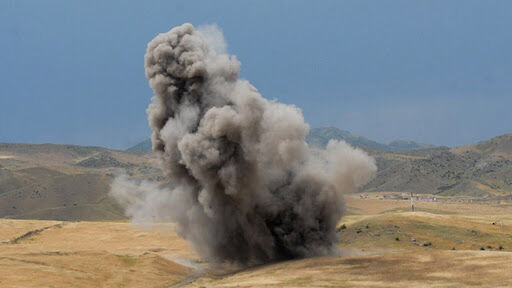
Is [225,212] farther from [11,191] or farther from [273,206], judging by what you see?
[11,191]

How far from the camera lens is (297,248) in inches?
2430

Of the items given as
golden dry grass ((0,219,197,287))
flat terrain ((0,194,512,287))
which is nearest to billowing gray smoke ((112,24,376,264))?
flat terrain ((0,194,512,287))

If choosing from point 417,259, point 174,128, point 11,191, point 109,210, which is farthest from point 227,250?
point 11,191

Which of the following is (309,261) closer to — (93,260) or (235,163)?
(235,163)

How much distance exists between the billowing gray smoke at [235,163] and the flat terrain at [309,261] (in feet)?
13.4

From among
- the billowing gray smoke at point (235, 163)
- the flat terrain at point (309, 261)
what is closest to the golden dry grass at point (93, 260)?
the flat terrain at point (309, 261)

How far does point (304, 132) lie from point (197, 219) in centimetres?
1731

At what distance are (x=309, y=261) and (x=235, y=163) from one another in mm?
13603

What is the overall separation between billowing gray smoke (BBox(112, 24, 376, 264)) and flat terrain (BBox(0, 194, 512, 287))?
4.08m

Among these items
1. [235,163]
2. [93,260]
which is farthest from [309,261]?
[93,260]

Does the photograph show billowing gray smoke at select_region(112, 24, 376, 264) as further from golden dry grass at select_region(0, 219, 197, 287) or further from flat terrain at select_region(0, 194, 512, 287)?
golden dry grass at select_region(0, 219, 197, 287)

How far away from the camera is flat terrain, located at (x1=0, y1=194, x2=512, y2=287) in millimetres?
46938

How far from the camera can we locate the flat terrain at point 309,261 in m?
46.9

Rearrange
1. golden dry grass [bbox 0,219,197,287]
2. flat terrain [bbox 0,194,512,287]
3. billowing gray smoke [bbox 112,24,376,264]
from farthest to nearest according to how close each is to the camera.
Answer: billowing gray smoke [bbox 112,24,376,264] < golden dry grass [bbox 0,219,197,287] < flat terrain [bbox 0,194,512,287]
